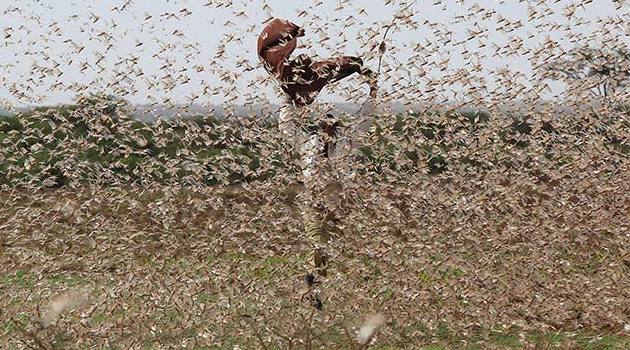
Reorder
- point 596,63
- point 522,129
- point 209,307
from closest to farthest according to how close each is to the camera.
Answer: point 209,307 → point 596,63 → point 522,129

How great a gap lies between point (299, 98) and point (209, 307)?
4.19 ft

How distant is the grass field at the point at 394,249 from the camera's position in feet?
13.7

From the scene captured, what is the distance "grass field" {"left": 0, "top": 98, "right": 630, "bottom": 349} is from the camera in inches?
165

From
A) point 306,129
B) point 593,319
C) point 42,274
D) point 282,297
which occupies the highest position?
point 306,129

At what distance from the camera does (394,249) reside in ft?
13.9

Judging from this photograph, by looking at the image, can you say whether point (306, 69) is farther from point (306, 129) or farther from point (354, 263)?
point (354, 263)

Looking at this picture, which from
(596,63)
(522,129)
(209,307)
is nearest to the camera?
(209,307)

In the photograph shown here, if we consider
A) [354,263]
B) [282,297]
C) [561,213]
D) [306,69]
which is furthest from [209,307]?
[561,213]

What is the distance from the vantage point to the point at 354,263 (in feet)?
13.8

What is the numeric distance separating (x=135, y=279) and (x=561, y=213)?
2.36m

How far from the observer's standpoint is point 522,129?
17.7 feet

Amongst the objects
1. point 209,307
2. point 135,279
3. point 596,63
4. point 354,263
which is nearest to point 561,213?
point 596,63

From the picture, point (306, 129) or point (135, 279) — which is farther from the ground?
point (306, 129)

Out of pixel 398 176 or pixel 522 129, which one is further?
pixel 522 129
